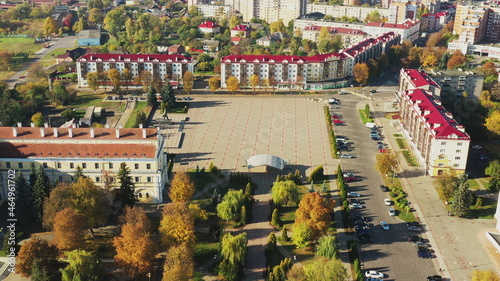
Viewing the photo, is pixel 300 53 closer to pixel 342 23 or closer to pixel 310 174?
pixel 342 23

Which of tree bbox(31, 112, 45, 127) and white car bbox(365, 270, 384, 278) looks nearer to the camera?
white car bbox(365, 270, 384, 278)

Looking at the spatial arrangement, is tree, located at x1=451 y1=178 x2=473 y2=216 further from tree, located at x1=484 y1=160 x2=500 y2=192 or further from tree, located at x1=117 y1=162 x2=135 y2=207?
tree, located at x1=117 y1=162 x2=135 y2=207

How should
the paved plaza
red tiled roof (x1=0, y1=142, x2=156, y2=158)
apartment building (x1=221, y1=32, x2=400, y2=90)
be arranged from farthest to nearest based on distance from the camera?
apartment building (x1=221, y1=32, x2=400, y2=90) < the paved plaza < red tiled roof (x1=0, y1=142, x2=156, y2=158)

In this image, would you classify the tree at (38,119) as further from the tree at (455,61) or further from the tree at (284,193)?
the tree at (455,61)

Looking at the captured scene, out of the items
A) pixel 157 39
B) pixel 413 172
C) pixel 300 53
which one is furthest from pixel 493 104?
pixel 157 39

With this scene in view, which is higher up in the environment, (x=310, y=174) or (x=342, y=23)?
(x=342, y=23)

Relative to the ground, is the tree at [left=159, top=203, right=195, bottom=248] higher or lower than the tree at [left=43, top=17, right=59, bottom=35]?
lower

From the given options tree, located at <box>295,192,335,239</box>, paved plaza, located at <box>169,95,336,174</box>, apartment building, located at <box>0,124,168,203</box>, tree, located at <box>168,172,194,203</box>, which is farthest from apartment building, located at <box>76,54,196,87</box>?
tree, located at <box>295,192,335,239</box>
